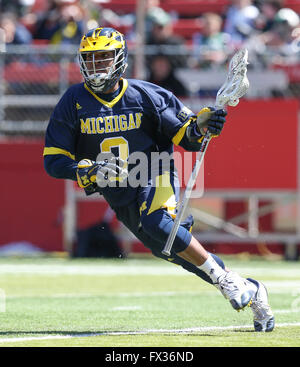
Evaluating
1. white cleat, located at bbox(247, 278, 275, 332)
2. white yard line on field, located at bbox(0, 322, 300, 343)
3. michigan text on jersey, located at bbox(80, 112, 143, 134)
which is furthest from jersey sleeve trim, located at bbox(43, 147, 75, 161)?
white cleat, located at bbox(247, 278, 275, 332)

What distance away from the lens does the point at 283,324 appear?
249 inches

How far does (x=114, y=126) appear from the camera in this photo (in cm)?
626

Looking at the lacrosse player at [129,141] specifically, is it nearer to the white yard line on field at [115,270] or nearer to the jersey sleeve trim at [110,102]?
the jersey sleeve trim at [110,102]

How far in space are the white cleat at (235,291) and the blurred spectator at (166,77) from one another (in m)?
7.07

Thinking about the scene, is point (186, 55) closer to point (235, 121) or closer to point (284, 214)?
point (235, 121)

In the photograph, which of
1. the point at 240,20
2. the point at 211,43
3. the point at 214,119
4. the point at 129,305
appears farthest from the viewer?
the point at 240,20

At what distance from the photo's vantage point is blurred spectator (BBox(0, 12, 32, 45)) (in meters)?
14.5

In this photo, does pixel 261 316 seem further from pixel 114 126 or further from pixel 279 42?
pixel 279 42

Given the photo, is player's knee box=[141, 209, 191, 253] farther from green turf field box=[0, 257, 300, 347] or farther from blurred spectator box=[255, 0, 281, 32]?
blurred spectator box=[255, 0, 281, 32]

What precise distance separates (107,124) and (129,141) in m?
0.20

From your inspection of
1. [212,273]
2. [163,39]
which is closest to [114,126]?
[212,273]
